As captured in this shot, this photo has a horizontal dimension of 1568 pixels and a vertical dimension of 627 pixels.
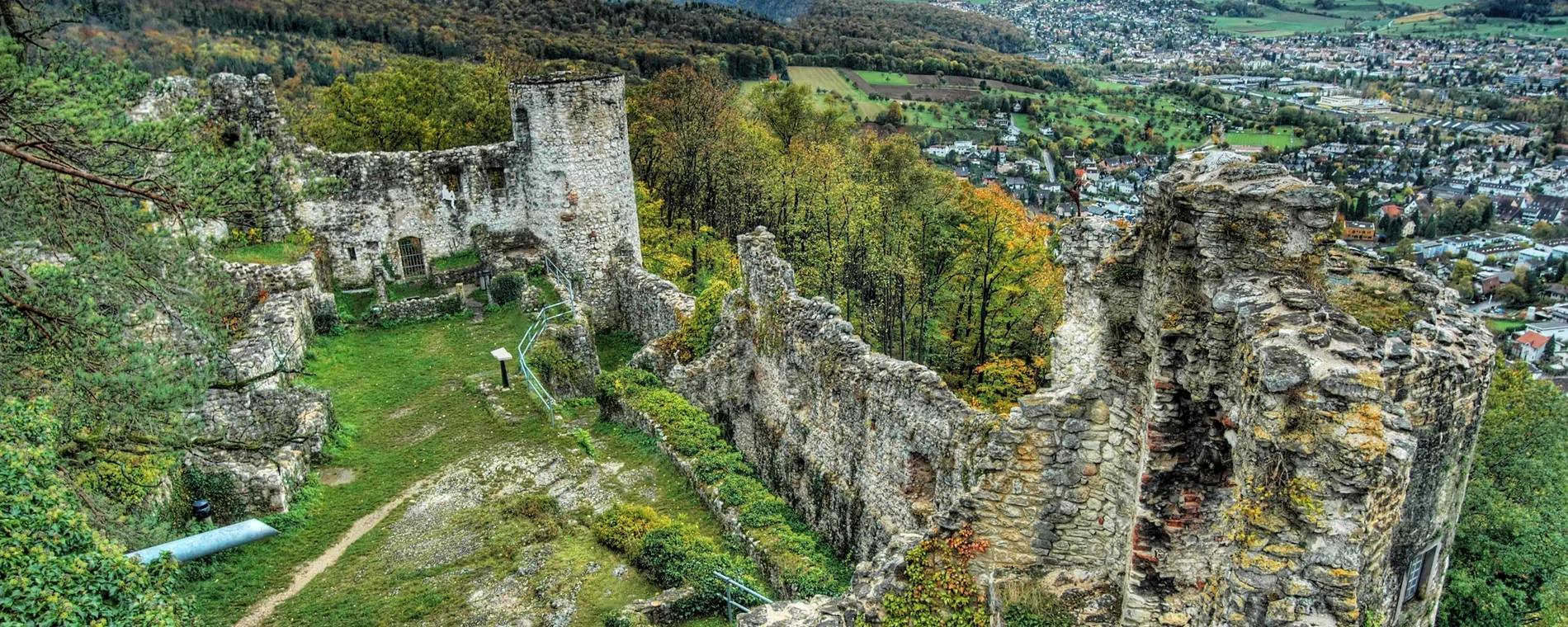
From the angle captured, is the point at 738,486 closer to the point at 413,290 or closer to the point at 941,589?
the point at 941,589

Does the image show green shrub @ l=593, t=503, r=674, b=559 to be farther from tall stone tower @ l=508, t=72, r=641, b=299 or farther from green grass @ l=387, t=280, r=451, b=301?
green grass @ l=387, t=280, r=451, b=301

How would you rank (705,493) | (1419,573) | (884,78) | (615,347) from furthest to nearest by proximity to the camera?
1. (884,78)
2. (615,347)
3. (705,493)
4. (1419,573)

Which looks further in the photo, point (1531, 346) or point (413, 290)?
point (1531, 346)

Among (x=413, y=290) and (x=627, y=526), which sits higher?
(x=413, y=290)

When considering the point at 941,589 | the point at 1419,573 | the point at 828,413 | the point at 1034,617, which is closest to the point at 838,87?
the point at 828,413

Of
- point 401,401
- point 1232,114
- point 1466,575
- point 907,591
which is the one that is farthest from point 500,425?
point 1232,114

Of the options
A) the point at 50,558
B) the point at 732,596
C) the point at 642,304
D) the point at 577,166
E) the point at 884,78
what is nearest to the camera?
the point at 50,558
